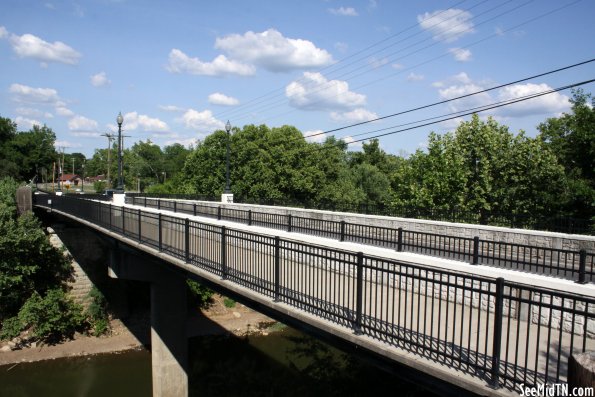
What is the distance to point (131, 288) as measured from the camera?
2892 centimetres

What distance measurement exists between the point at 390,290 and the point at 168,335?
37.1 ft

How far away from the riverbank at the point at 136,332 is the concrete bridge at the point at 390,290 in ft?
30.5

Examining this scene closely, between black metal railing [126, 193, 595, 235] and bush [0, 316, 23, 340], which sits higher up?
black metal railing [126, 193, 595, 235]

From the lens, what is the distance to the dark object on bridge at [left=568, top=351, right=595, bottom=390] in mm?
2811

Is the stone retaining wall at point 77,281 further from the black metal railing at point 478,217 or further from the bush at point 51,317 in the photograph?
the black metal railing at point 478,217

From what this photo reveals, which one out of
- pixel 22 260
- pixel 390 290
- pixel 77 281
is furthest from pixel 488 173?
pixel 22 260

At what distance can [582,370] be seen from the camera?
2863mm

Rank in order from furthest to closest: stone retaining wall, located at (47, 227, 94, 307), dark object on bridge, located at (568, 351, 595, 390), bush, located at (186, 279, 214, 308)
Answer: bush, located at (186, 279, 214, 308) < stone retaining wall, located at (47, 227, 94, 307) < dark object on bridge, located at (568, 351, 595, 390)

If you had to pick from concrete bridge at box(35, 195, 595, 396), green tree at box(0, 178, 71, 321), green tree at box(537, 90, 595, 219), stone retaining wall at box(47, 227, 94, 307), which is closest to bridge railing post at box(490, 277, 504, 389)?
concrete bridge at box(35, 195, 595, 396)

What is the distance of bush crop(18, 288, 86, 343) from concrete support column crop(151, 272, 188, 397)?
35.6 feet

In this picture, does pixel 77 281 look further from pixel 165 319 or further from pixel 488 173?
pixel 488 173

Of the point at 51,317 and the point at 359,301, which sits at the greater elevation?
the point at 359,301

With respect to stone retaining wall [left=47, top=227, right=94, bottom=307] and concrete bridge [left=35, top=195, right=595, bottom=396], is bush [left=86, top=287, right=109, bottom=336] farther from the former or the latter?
concrete bridge [left=35, top=195, right=595, bottom=396]

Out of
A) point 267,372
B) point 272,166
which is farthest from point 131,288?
point 272,166
